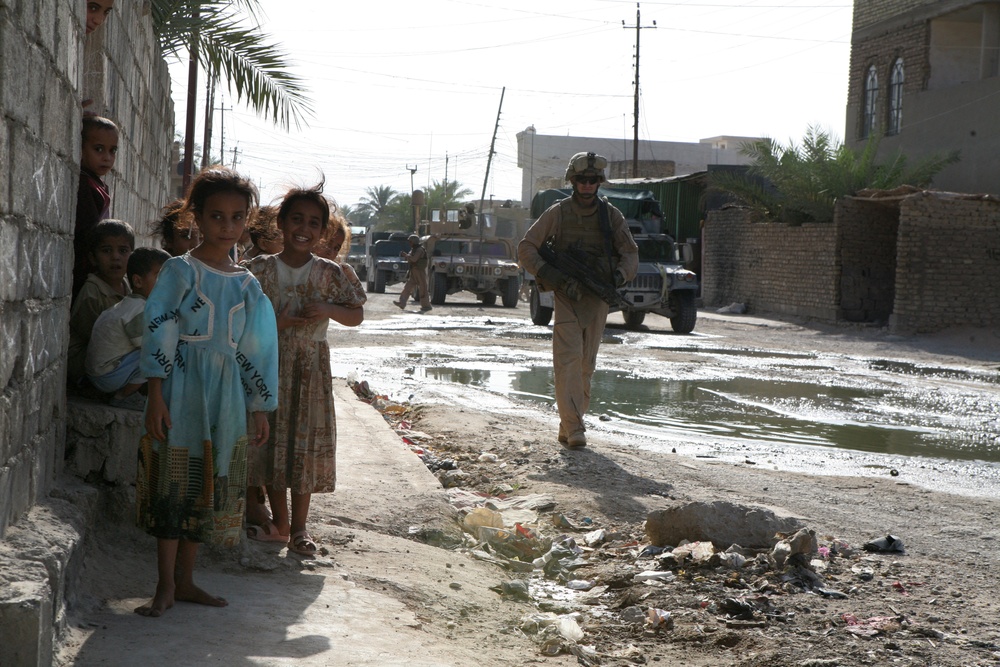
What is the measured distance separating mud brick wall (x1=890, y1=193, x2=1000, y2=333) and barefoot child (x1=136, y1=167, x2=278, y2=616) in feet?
52.8

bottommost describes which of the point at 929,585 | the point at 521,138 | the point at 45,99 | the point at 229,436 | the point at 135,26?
the point at 929,585

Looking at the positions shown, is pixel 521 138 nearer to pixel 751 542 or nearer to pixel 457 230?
pixel 457 230

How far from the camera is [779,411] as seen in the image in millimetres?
8320

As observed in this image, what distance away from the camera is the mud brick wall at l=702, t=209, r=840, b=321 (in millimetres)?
20141

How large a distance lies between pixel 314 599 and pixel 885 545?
2472 millimetres

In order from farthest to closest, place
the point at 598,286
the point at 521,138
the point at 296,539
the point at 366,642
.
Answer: the point at 521,138
the point at 598,286
the point at 296,539
the point at 366,642

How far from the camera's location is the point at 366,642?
2.81m

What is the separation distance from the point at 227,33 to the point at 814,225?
48.0ft

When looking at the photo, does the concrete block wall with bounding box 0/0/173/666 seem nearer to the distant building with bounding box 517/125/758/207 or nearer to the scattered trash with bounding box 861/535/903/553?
the scattered trash with bounding box 861/535/903/553

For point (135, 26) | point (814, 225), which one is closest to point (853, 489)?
point (135, 26)

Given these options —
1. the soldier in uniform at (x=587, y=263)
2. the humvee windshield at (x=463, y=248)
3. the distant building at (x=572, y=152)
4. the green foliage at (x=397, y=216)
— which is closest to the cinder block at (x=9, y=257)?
the soldier in uniform at (x=587, y=263)

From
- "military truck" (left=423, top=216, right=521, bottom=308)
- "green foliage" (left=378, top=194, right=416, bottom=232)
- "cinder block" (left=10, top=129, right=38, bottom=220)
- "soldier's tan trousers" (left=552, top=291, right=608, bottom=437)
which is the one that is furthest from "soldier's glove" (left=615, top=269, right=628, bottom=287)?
"green foliage" (left=378, top=194, right=416, bottom=232)

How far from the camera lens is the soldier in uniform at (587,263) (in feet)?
20.4

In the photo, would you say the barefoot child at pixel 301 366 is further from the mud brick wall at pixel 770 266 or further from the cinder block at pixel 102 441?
the mud brick wall at pixel 770 266
